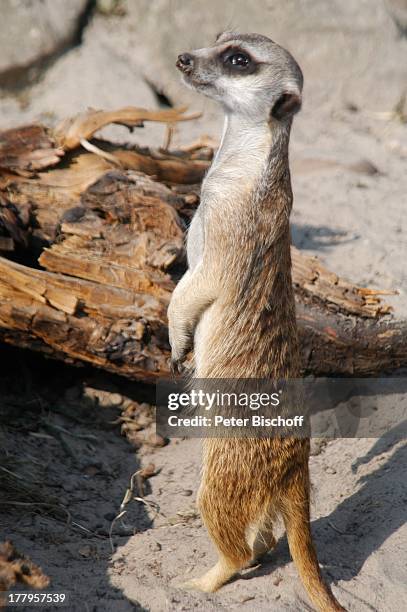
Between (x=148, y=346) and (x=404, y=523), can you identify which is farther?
(x=148, y=346)

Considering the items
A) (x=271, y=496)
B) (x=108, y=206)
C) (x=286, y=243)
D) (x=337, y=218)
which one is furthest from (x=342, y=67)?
(x=271, y=496)

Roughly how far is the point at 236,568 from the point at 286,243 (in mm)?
1238

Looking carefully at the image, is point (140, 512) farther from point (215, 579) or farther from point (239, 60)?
point (239, 60)

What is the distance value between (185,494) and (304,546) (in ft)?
3.17

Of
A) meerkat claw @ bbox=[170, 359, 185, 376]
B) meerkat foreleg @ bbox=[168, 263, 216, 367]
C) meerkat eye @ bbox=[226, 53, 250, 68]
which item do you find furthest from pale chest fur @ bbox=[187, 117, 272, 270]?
meerkat claw @ bbox=[170, 359, 185, 376]

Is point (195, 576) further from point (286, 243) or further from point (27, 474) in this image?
point (286, 243)

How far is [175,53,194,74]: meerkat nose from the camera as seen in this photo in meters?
2.97

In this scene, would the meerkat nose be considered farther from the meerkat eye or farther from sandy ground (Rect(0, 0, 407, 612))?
sandy ground (Rect(0, 0, 407, 612))

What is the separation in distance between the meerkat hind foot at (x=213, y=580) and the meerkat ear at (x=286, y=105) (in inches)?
67.2

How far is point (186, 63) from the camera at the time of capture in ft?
9.77

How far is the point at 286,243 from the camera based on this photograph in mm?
3002

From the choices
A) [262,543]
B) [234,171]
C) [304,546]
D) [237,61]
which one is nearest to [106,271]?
[234,171]

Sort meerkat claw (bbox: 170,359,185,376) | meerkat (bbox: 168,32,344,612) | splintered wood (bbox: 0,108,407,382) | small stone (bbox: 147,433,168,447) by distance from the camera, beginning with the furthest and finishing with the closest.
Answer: small stone (bbox: 147,433,168,447) → splintered wood (bbox: 0,108,407,382) → meerkat claw (bbox: 170,359,185,376) → meerkat (bbox: 168,32,344,612)

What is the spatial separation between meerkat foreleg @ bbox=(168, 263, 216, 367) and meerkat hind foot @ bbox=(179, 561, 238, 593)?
846 mm
